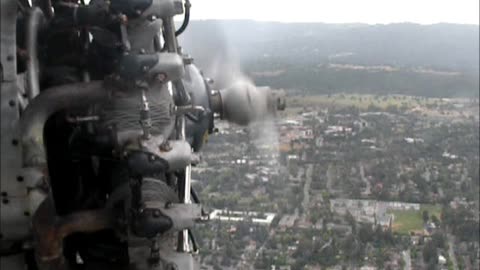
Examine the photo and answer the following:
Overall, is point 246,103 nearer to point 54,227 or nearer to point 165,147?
point 165,147

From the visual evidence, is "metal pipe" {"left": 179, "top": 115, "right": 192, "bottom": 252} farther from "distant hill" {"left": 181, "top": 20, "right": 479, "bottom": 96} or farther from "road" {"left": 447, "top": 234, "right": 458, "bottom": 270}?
"distant hill" {"left": 181, "top": 20, "right": 479, "bottom": 96}

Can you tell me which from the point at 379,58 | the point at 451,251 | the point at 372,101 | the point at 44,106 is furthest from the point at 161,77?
the point at 379,58

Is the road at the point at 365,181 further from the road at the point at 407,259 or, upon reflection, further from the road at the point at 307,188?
the road at the point at 407,259

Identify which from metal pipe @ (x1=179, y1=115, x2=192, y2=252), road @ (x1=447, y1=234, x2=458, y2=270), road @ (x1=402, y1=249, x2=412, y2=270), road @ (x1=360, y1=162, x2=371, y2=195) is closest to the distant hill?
road @ (x1=360, y1=162, x2=371, y2=195)

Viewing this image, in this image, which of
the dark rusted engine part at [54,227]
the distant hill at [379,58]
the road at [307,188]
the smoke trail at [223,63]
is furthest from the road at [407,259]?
the dark rusted engine part at [54,227]

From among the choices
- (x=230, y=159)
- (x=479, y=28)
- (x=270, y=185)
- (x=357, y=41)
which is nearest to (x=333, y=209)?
(x=270, y=185)

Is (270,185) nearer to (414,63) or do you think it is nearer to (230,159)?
(230,159)
